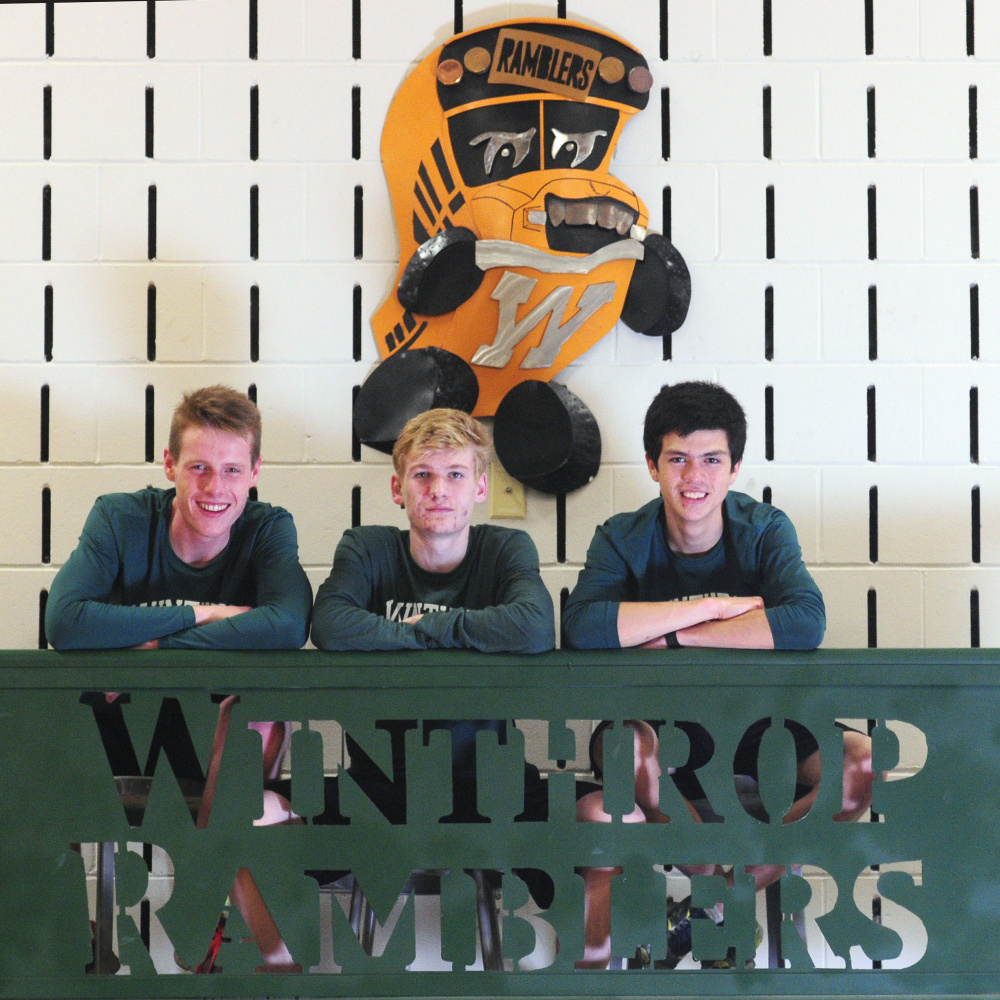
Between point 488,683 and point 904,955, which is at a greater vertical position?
point 488,683

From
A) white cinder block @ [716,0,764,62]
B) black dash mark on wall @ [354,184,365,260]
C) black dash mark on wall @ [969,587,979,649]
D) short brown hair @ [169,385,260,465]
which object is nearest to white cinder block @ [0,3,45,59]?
black dash mark on wall @ [354,184,365,260]

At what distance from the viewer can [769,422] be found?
2973mm

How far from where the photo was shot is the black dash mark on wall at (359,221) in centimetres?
298

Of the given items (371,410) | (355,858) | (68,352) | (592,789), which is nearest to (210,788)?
(355,858)

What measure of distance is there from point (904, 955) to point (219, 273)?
2.90 m

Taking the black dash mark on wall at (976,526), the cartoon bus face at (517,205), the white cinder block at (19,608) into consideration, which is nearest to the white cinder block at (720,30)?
the cartoon bus face at (517,205)

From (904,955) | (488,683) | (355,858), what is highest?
(488,683)

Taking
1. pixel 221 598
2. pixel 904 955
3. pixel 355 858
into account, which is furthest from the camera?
pixel 904 955

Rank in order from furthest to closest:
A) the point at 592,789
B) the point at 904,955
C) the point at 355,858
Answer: the point at 904,955, the point at 592,789, the point at 355,858

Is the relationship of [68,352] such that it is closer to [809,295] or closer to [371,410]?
[371,410]

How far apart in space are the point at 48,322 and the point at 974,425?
9.37ft

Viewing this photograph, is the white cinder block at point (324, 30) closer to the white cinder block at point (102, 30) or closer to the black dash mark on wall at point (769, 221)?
the white cinder block at point (102, 30)

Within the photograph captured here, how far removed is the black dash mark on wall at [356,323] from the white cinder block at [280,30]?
751mm

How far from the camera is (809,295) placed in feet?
9.75
